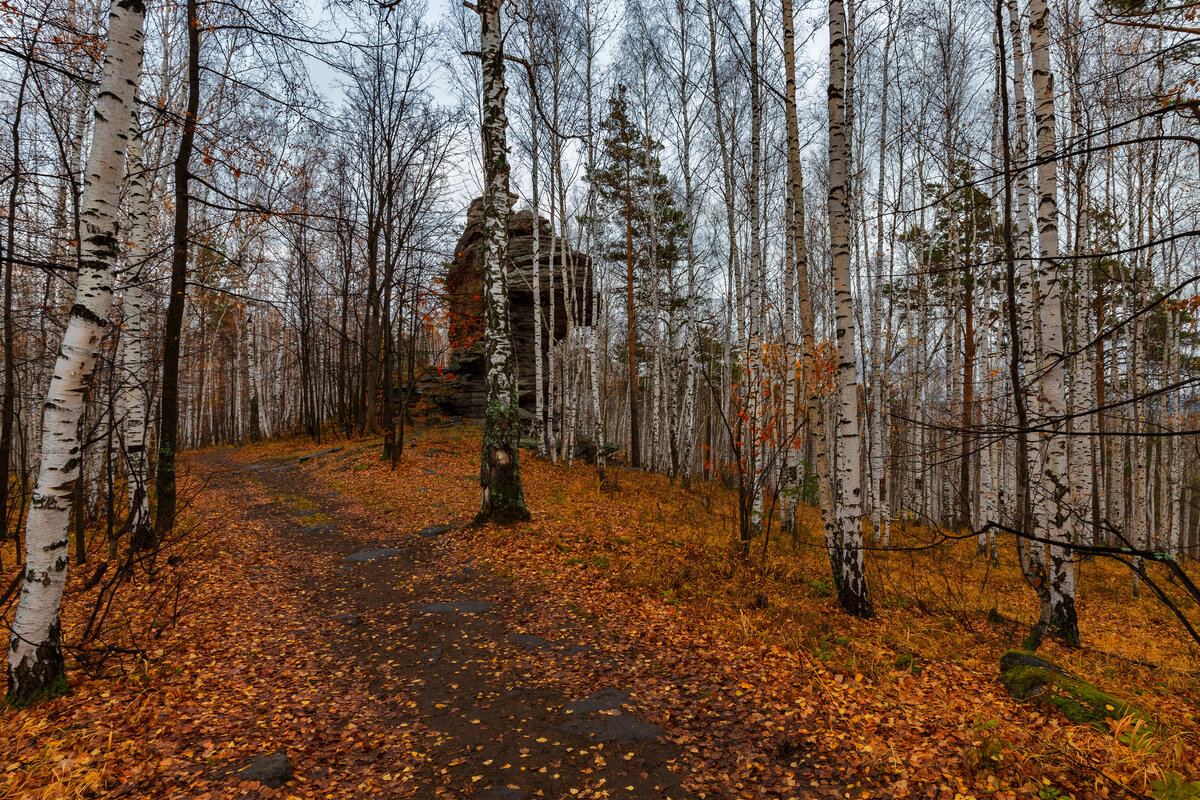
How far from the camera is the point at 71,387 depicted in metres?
3.57

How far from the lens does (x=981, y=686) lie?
4254mm

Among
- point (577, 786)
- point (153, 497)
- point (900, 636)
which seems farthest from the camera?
point (153, 497)

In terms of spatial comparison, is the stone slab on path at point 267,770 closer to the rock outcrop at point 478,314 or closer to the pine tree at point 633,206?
the pine tree at point 633,206

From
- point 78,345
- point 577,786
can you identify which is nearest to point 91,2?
point 78,345

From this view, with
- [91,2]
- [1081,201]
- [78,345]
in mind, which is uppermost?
[91,2]

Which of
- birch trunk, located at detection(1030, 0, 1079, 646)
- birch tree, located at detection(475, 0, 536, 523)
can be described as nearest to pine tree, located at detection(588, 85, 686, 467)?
birch tree, located at detection(475, 0, 536, 523)

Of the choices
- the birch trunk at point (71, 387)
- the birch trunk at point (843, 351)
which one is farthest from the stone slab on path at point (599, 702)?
the birch trunk at point (71, 387)

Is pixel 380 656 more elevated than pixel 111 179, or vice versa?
pixel 111 179

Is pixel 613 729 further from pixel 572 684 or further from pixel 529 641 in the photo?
pixel 529 641

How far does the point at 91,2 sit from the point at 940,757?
1589 centimetres

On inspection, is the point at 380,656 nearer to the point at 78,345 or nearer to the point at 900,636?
the point at 78,345

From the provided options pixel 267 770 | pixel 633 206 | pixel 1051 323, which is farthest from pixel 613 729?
pixel 633 206

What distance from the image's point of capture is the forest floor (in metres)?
3.21

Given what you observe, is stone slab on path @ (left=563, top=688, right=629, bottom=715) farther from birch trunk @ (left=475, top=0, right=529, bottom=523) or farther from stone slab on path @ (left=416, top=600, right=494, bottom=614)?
birch trunk @ (left=475, top=0, right=529, bottom=523)
